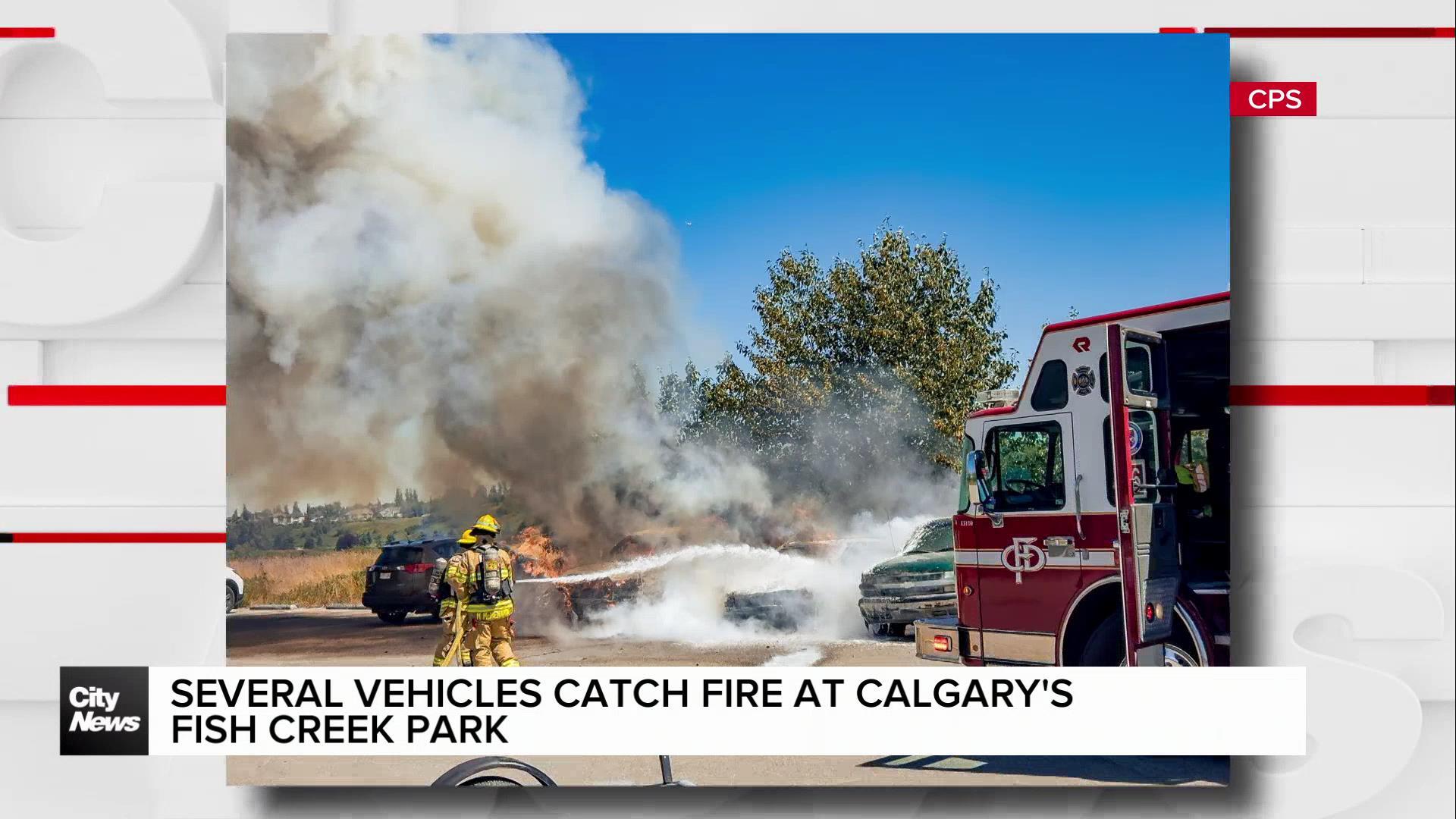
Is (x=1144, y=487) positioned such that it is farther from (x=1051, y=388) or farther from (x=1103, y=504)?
(x=1051, y=388)

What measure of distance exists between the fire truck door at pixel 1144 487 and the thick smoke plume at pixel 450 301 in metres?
1.03

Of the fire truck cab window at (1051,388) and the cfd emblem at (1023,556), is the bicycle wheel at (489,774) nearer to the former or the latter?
the cfd emblem at (1023,556)

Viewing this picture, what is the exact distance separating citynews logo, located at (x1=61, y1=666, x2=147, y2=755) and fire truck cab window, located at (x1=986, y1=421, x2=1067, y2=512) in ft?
13.4

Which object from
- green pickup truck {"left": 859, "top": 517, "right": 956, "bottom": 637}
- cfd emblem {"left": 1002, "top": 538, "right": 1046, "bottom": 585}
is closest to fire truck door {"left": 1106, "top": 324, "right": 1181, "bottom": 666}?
cfd emblem {"left": 1002, "top": 538, "right": 1046, "bottom": 585}

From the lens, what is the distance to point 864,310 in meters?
4.32

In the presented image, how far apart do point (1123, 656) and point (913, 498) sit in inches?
45.9

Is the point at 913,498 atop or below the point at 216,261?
below

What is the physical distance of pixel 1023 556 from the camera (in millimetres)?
4156

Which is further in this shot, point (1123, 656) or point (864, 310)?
point (864, 310)

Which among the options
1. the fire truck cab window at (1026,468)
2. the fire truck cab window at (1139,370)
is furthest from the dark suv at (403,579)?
the fire truck cab window at (1139,370)

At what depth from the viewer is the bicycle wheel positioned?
4098 millimetres

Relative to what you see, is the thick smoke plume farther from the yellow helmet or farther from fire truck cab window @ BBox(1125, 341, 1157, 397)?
fire truck cab window @ BBox(1125, 341, 1157, 397)

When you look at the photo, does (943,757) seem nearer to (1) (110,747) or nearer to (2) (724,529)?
(2) (724,529)

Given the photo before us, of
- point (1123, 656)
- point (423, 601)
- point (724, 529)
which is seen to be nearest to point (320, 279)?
point (423, 601)
